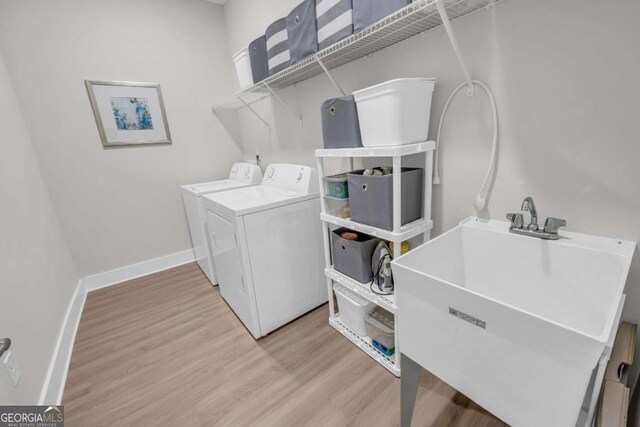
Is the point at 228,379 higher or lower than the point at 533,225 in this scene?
lower

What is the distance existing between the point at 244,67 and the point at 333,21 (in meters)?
1.09

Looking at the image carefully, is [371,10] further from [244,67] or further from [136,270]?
[136,270]

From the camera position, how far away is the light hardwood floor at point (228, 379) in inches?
50.0

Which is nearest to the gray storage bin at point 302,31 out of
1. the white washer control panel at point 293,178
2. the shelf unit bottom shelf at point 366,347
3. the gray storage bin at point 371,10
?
the gray storage bin at point 371,10

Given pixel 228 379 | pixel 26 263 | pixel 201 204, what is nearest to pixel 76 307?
pixel 26 263

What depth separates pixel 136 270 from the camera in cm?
283

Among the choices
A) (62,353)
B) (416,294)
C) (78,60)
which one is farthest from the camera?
(78,60)

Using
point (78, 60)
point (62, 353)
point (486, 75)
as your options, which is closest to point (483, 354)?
point (486, 75)

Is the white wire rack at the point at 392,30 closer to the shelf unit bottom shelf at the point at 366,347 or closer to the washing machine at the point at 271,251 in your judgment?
the washing machine at the point at 271,251

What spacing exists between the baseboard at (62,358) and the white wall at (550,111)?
2.26 meters

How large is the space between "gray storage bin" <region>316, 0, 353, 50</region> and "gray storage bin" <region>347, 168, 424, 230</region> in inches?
26.1

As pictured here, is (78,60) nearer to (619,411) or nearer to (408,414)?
(408,414)

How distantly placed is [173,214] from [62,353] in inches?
61.6

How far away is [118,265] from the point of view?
2.75m
